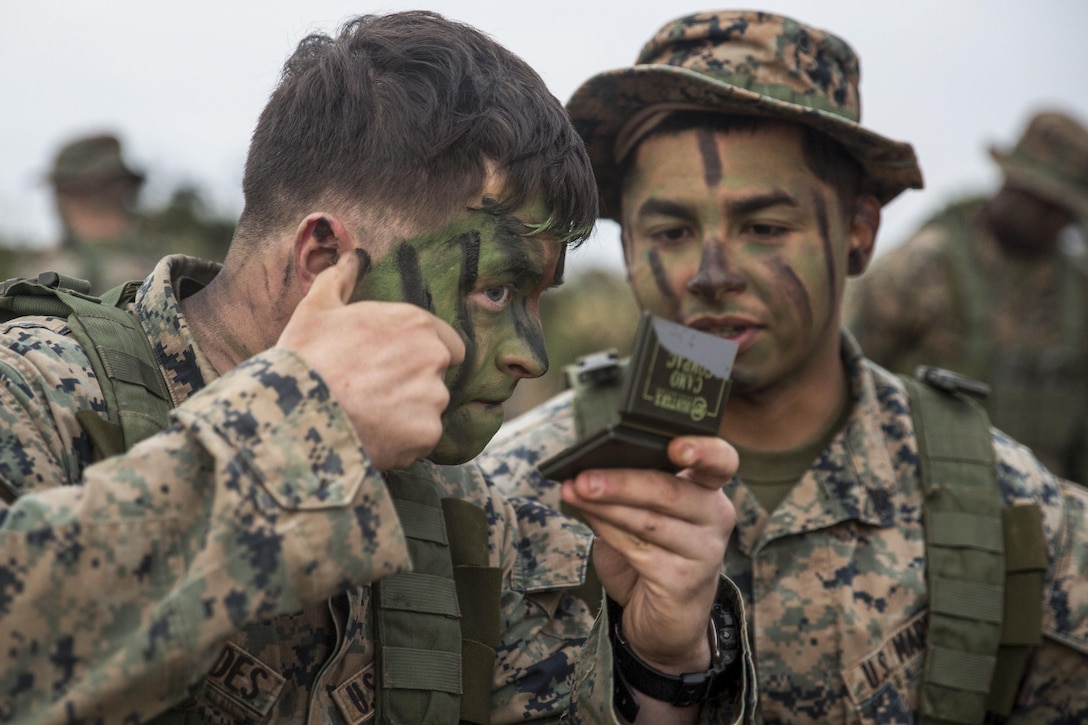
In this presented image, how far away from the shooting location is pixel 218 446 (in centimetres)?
221

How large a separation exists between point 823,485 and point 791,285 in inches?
28.8

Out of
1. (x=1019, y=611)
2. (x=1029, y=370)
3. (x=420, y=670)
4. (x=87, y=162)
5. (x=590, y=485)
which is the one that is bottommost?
(x=1029, y=370)

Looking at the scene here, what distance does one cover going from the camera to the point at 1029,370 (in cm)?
931

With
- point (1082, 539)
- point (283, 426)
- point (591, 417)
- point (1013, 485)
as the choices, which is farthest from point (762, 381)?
point (283, 426)

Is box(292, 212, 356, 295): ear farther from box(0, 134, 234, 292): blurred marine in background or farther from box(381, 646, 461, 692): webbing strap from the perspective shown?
box(0, 134, 234, 292): blurred marine in background

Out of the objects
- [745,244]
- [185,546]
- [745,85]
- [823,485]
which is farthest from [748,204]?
[185,546]

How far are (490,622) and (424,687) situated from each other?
0.99 feet

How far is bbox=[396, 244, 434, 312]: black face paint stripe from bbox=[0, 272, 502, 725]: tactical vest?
56 cm

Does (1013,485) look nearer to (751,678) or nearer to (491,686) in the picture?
(751,678)

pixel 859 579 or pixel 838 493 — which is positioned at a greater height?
pixel 838 493

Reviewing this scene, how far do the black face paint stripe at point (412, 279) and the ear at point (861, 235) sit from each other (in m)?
2.43

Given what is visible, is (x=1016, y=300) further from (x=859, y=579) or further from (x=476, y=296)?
(x=476, y=296)

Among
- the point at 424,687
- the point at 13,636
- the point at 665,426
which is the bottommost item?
the point at 424,687

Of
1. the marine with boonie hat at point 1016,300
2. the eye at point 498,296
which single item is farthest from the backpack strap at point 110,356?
the marine with boonie hat at point 1016,300
